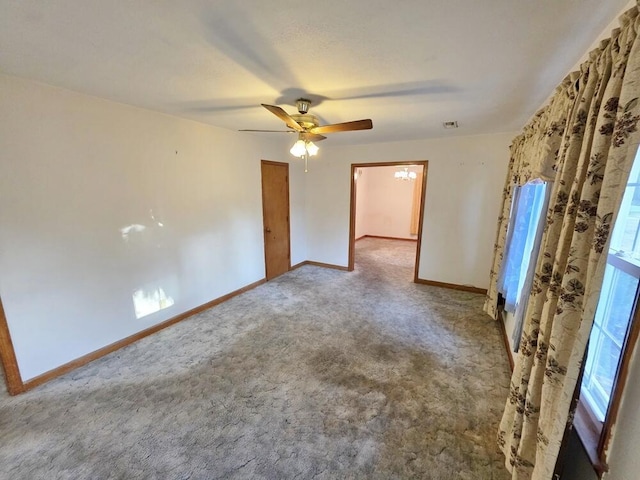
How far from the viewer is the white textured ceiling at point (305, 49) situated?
46.3 inches

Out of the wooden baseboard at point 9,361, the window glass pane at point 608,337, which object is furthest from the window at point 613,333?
the wooden baseboard at point 9,361

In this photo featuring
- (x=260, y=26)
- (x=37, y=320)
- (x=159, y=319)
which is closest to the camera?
(x=260, y=26)

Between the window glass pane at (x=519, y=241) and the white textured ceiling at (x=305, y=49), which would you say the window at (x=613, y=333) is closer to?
the white textured ceiling at (x=305, y=49)

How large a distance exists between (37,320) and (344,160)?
169 inches

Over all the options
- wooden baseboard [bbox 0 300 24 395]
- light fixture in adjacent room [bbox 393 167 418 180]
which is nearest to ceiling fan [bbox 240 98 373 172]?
wooden baseboard [bbox 0 300 24 395]

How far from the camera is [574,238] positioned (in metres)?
1.04

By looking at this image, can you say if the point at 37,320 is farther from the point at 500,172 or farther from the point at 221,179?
the point at 500,172

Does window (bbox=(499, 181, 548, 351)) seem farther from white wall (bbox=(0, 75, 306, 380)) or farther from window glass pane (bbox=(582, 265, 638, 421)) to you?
white wall (bbox=(0, 75, 306, 380))

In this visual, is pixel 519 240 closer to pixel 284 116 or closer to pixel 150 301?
pixel 284 116

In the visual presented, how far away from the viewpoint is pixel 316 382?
2.22 meters

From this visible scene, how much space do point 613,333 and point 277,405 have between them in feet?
6.53

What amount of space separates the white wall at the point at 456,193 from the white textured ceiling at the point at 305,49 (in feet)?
4.53

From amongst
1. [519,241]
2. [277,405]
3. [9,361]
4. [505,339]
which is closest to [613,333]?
[519,241]

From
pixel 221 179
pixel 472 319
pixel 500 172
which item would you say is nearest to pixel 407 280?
pixel 472 319
